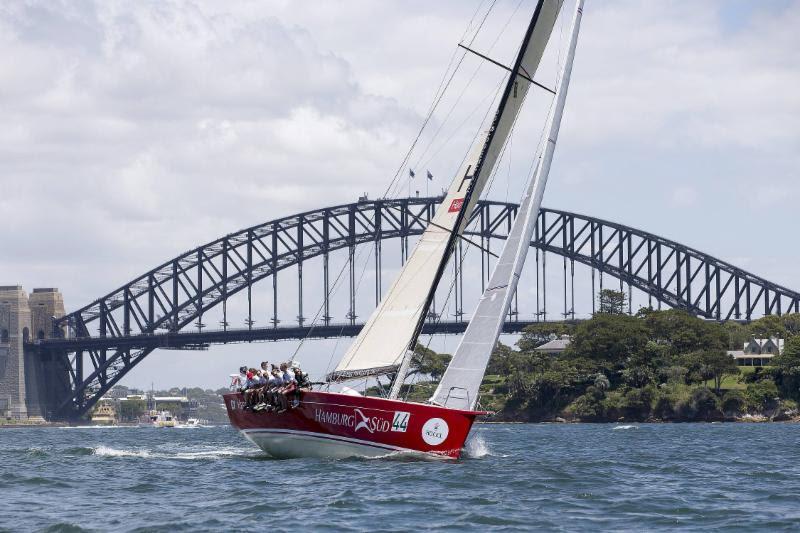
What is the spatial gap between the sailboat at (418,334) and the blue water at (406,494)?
0.70 metres

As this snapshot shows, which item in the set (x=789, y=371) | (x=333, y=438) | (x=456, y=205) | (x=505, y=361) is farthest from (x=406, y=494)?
(x=505, y=361)

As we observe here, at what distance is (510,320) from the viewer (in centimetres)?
13775

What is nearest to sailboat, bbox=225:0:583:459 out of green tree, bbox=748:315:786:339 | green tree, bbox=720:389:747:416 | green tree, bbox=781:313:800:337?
green tree, bbox=720:389:747:416

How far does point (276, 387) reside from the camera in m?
35.3

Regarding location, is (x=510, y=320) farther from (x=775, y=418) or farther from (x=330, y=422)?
(x=330, y=422)

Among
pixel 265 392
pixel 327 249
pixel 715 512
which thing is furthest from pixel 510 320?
pixel 715 512

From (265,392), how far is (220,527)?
1246 cm

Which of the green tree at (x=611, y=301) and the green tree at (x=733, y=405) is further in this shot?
the green tree at (x=611, y=301)

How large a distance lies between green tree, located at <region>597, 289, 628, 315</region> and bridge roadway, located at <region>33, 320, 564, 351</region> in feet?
16.0

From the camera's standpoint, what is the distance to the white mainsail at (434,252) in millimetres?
34312

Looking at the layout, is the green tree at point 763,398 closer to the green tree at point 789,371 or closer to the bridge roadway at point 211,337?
the green tree at point 789,371

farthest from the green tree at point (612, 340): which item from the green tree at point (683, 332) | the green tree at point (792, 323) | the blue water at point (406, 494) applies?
the blue water at point (406, 494)

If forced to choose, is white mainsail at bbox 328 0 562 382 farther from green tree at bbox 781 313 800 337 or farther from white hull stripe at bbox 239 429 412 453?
green tree at bbox 781 313 800 337

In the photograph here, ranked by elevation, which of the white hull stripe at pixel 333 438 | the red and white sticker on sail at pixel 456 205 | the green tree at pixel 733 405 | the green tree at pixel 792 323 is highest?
the red and white sticker on sail at pixel 456 205
